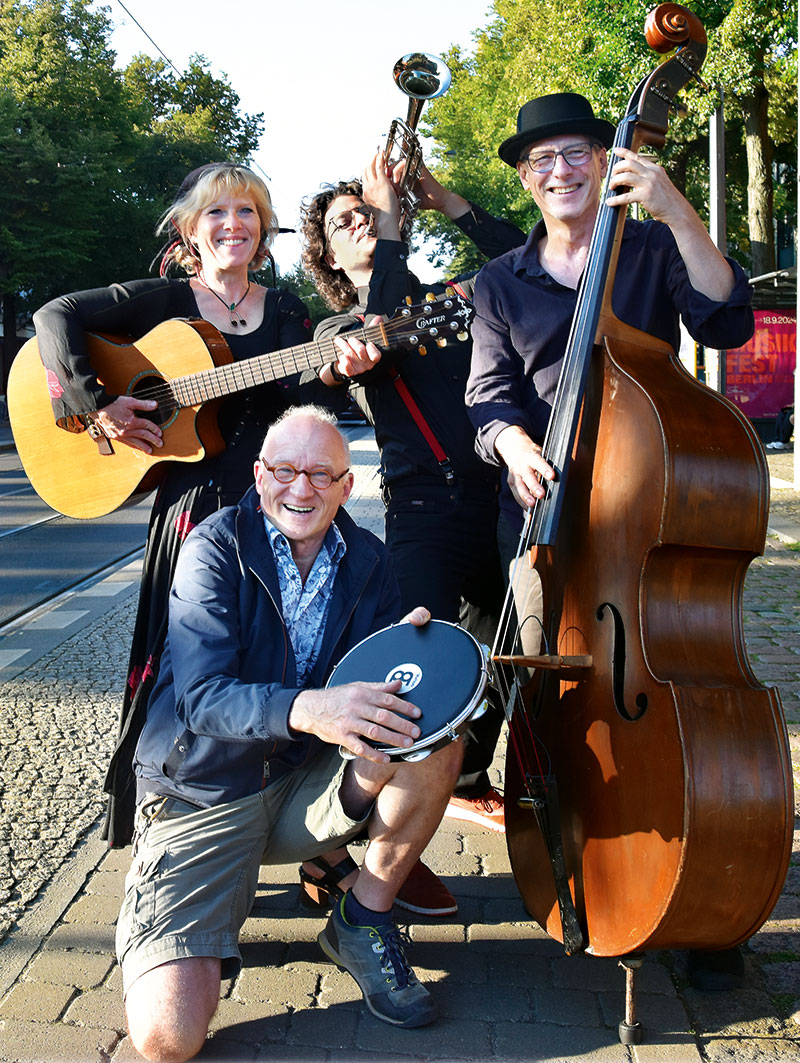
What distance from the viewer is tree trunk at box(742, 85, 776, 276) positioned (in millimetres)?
20422

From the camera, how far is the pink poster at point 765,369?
829 inches

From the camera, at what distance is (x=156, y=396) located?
Answer: 3590 mm

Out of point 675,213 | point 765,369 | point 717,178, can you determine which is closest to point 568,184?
point 675,213

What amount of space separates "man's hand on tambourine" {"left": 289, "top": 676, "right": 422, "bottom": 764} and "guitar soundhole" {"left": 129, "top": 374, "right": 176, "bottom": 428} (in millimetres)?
1391

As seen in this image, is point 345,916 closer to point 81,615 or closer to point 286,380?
point 286,380

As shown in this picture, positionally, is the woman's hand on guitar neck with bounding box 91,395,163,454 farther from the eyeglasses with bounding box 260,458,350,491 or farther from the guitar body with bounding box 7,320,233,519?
the eyeglasses with bounding box 260,458,350,491

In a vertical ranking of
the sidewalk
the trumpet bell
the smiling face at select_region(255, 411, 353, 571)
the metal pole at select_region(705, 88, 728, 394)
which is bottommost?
the sidewalk

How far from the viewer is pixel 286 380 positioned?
11.7ft

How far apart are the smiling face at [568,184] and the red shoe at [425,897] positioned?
6.03 feet

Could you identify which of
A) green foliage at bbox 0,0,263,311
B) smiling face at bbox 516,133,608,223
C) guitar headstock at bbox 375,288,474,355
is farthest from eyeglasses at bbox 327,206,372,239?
green foliage at bbox 0,0,263,311

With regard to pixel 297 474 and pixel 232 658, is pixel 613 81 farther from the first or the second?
pixel 232 658

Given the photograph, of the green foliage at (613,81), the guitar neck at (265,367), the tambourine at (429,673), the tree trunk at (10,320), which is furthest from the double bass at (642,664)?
the tree trunk at (10,320)

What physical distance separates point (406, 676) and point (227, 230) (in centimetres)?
165

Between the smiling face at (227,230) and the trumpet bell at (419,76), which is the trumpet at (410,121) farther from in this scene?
the smiling face at (227,230)
